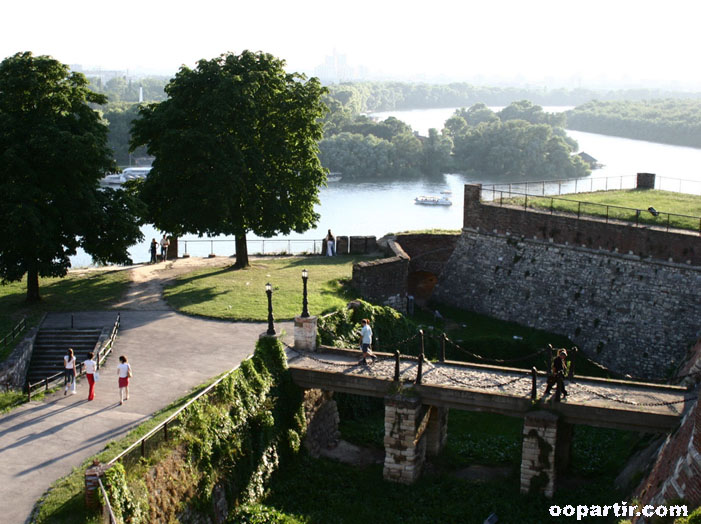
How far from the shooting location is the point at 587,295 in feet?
102

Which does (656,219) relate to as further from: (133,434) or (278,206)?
→ (133,434)

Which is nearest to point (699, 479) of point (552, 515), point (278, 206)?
point (552, 515)

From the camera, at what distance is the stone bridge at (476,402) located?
745 inches

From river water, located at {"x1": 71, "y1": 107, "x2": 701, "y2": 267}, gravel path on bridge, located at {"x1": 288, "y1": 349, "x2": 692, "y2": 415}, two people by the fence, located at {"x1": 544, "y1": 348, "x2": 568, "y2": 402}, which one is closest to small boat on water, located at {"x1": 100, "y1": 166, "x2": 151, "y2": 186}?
river water, located at {"x1": 71, "y1": 107, "x2": 701, "y2": 267}

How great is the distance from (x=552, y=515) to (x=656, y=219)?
15.4 m

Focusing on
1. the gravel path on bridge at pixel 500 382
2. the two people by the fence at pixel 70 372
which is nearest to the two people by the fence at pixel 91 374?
the two people by the fence at pixel 70 372

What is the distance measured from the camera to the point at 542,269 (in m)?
32.8

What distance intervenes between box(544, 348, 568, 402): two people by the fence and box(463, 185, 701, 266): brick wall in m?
11.2

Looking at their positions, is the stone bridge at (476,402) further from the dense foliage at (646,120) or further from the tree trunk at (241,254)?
the dense foliage at (646,120)

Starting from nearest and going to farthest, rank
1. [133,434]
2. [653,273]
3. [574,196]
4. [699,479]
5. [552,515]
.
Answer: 1. [699,479]
2. [133,434]
3. [552,515]
4. [653,273]
5. [574,196]

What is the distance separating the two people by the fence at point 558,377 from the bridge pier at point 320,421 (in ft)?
20.2

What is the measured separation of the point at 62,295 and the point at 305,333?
35.8 feet

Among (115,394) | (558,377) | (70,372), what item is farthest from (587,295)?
(70,372)

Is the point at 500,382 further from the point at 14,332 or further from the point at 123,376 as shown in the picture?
the point at 14,332
